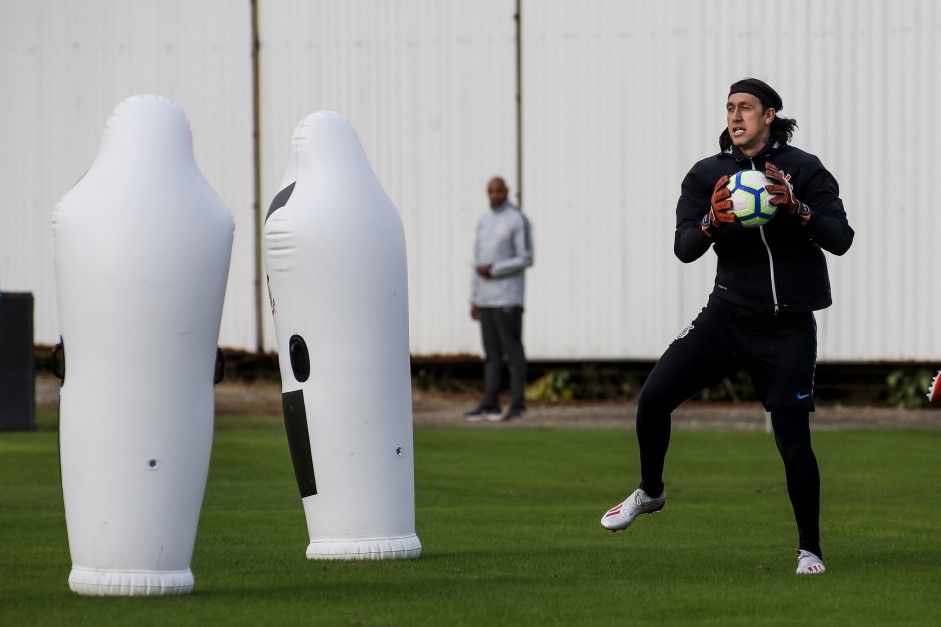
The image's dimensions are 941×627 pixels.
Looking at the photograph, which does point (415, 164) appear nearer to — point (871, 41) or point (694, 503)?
point (871, 41)

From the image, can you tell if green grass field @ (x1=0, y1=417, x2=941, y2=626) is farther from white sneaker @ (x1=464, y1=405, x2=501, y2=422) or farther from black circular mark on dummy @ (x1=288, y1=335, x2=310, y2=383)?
white sneaker @ (x1=464, y1=405, x2=501, y2=422)

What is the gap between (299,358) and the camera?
722 centimetres

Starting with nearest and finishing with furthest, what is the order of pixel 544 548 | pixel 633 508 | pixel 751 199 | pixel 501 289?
pixel 751 199
pixel 633 508
pixel 544 548
pixel 501 289

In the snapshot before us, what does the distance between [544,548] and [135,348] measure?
8.73 feet

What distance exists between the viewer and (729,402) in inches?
739

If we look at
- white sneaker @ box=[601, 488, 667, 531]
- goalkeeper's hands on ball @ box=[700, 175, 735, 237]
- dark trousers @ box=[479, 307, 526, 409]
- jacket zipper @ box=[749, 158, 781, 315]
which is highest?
goalkeeper's hands on ball @ box=[700, 175, 735, 237]

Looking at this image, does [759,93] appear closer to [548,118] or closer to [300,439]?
[300,439]

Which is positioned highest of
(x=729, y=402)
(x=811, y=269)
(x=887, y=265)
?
(x=811, y=269)

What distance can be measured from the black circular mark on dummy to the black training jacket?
1612 millimetres

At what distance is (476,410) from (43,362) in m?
7.05

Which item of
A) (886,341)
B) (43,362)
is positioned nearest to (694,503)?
(886,341)

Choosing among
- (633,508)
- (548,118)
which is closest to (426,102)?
(548,118)

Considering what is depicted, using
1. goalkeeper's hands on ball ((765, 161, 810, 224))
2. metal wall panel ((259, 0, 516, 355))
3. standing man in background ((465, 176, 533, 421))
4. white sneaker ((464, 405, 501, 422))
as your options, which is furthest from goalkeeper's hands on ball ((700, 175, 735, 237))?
metal wall panel ((259, 0, 516, 355))

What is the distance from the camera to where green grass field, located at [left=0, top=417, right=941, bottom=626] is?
6.05 metres
